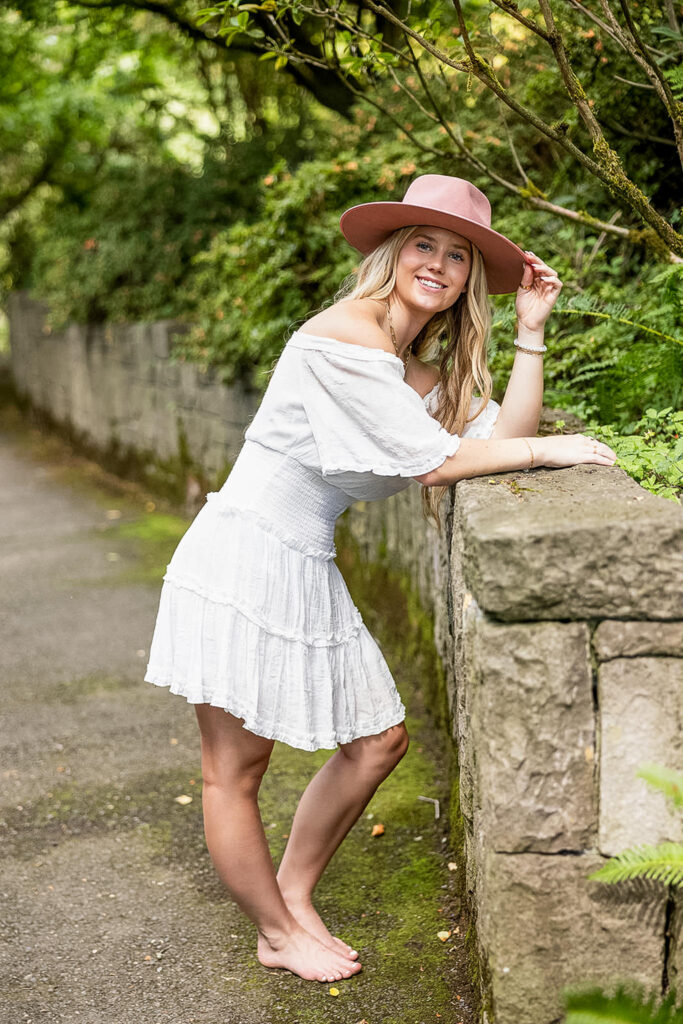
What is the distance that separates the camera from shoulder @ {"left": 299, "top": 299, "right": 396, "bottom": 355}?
2.47 m

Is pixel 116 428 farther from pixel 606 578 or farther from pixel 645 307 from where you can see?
pixel 606 578

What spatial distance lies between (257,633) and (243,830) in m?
0.53

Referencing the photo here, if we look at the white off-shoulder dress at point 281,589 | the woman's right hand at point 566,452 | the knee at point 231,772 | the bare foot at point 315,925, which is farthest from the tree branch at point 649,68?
the bare foot at point 315,925

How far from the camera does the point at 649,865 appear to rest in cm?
188

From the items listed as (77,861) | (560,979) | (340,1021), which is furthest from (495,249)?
(77,861)

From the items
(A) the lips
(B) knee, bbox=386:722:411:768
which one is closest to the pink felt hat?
(A) the lips

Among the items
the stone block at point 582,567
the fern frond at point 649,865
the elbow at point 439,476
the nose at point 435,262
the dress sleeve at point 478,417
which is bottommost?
the fern frond at point 649,865

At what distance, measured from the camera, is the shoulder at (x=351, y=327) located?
2469 mm

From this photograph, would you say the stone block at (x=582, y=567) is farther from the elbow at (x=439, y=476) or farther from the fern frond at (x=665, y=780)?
the elbow at (x=439, y=476)

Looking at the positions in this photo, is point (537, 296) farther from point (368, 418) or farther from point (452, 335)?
point (368, 418)

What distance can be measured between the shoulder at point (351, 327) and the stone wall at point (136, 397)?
12.3 feet

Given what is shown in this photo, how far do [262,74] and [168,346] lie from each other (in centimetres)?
310

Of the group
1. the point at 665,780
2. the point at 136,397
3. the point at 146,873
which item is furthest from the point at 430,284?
the point at 136,397

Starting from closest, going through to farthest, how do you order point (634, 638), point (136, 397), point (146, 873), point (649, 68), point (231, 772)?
point (634, 638)
point (231, 772)
point (649, 68)
point (146, 873)
point (136, 397)
